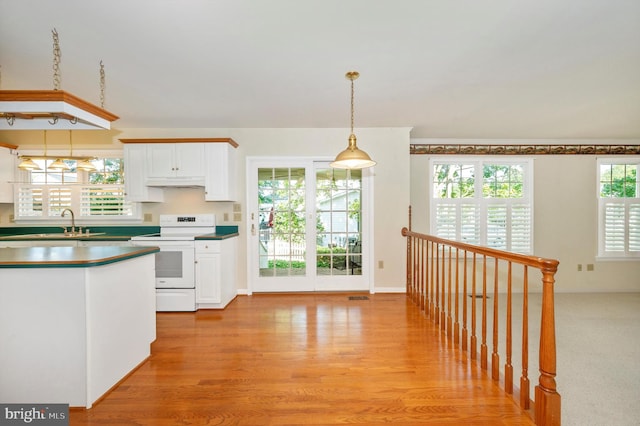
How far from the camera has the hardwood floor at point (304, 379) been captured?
5.73 feet

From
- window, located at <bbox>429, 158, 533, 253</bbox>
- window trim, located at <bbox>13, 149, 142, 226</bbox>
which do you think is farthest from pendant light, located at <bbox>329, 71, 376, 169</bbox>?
window trim, located at <bbox>13, 149, 142, 226</bbox>

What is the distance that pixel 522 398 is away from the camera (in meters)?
1.78

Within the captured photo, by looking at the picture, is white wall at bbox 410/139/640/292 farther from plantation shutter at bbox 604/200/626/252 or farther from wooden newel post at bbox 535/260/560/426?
wooden newel post at bbox 535/260/560/426

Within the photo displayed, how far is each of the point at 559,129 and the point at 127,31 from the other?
5.30m

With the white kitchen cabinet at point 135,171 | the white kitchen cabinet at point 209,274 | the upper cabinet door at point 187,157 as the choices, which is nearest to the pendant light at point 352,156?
the white kitchen cabinet at point 209,274

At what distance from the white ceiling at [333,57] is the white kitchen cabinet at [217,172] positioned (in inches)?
15.8

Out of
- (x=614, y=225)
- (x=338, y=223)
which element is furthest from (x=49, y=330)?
(x=614, y=225)

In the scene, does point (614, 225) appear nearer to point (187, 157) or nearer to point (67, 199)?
point (187, 157)

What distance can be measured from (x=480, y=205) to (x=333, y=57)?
11.7ft

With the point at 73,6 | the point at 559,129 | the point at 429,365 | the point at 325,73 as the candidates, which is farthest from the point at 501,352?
the point at 73,6

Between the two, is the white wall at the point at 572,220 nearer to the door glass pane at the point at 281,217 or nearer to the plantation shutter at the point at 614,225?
the plantation shutter at the point at 614,225

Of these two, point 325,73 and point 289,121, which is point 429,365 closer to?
point 325,73

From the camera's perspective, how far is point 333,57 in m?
2.40

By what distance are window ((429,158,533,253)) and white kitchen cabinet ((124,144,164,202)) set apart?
413 centimetres
